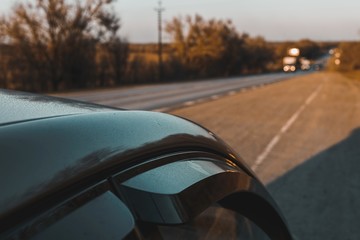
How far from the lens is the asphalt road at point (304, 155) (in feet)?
17.3

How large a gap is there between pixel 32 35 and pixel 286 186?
3073cm

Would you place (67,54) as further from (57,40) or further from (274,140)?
(274,140)

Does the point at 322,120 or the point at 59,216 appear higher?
the point at 59,216

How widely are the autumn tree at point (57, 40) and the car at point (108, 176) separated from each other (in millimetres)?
32035

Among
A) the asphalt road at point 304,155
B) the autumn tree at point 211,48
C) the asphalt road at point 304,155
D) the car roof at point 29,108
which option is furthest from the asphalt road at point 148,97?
the autumn tree at point 211,48

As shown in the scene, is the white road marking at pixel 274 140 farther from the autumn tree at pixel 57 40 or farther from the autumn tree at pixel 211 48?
the autumn tree at pixel 211 48

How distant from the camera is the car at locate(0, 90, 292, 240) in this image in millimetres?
938

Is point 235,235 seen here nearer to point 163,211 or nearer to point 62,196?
point 163,211

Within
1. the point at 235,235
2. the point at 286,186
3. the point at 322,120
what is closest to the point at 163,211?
the point at 235,235

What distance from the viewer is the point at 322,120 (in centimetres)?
1448

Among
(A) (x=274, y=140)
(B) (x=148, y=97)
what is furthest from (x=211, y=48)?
(A) (x=274, y=140)

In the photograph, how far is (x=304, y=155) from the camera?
8891 millimetres

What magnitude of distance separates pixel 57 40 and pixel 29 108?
1432 inches

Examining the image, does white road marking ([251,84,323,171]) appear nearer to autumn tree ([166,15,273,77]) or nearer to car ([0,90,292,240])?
car ([0,90,292,240])
